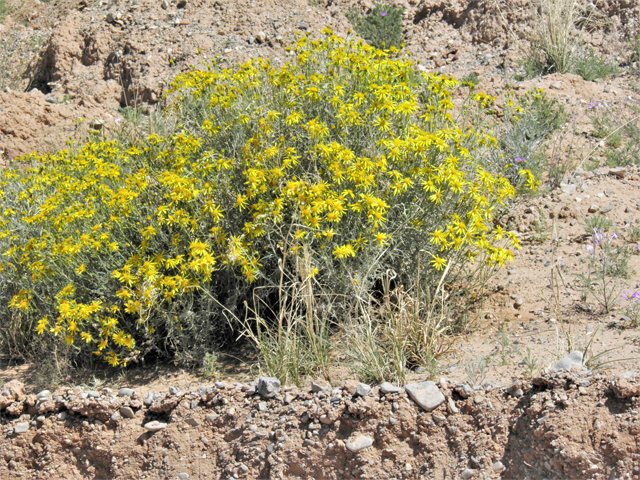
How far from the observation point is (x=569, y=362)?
2539mm

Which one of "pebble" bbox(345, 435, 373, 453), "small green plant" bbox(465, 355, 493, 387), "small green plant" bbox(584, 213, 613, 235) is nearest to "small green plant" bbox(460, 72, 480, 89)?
"small green plant" bbox(584, 213, 613, 235)

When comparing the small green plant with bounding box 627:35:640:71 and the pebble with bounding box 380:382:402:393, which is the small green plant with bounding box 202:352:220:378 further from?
the small green plant with bounding box 627:35:640:71

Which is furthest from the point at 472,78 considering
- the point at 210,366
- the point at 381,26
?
the point at 210,366

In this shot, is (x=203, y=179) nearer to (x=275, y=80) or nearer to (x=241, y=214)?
(x=241, y=214)

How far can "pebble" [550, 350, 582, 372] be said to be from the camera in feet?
8.24

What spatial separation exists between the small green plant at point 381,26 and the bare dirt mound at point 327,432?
5498mm

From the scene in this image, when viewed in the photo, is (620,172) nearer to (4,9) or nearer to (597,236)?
(597,236)

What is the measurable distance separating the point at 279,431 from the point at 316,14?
6215mm

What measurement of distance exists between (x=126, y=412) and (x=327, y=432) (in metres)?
1.08

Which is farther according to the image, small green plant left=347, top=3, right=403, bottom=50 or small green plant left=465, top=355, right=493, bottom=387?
small green plant left=347, top=3, right=403, bottom=50

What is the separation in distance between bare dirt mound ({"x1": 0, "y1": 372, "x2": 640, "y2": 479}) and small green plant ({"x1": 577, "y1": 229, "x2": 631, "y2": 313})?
1.00 m

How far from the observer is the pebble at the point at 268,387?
9.11 feet

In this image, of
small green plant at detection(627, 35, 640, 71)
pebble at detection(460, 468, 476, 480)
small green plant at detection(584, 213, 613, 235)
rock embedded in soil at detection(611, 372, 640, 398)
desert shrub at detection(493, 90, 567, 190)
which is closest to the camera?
rock embedded in soil at detection(611, 372, 640, 398)

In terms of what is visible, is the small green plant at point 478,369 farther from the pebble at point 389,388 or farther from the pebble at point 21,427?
the pebble at point 21,427
